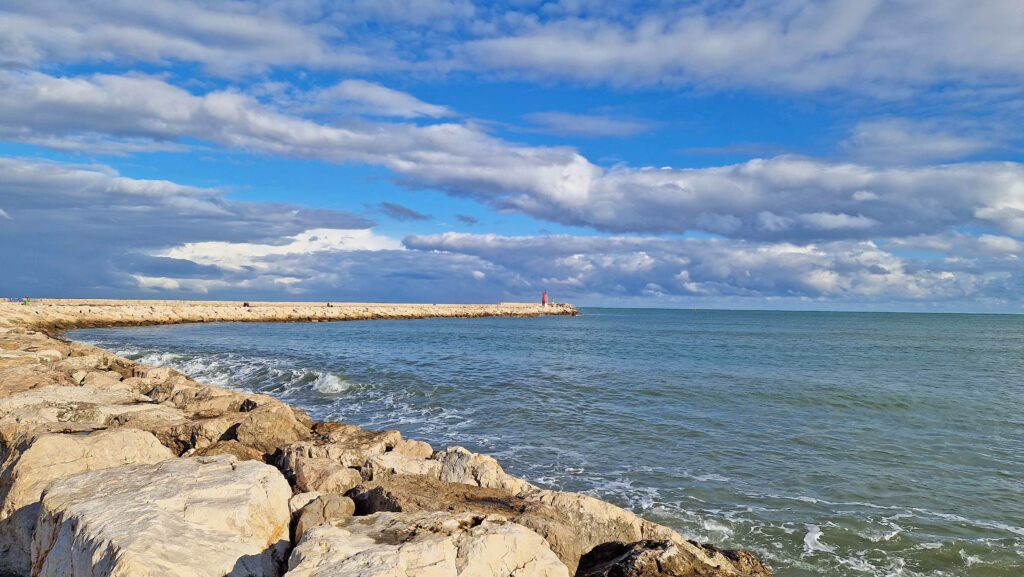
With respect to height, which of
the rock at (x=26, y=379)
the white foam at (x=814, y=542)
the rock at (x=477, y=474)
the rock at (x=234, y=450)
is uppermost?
the rock at (x=26, y=379)

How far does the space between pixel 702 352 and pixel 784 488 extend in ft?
97.0

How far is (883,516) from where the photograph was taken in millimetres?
10273

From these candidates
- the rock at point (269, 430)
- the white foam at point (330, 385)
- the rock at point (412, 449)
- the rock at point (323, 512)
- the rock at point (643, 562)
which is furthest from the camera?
the white foam at point (330, 385)

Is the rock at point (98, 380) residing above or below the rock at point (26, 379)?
below

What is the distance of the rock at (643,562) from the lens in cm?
620

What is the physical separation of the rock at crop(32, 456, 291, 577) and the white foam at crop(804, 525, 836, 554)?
7330 mm

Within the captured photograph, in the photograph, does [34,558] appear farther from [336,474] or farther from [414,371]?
[414,371]

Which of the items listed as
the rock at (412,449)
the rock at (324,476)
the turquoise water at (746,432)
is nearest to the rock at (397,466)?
the rock at (324,476)

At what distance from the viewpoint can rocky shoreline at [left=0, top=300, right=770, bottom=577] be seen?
15.9ft

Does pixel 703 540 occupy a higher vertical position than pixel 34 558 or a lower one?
lower

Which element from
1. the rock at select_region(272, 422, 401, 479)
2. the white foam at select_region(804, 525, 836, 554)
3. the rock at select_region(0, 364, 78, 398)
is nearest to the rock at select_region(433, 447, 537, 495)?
the rock at select_region(272, 422, 401, 479)

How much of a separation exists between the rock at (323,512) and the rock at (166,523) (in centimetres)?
20

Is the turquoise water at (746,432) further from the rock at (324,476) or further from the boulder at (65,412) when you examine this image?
the boulder at (65,412)

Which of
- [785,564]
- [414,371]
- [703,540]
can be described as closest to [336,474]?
[703,540]
